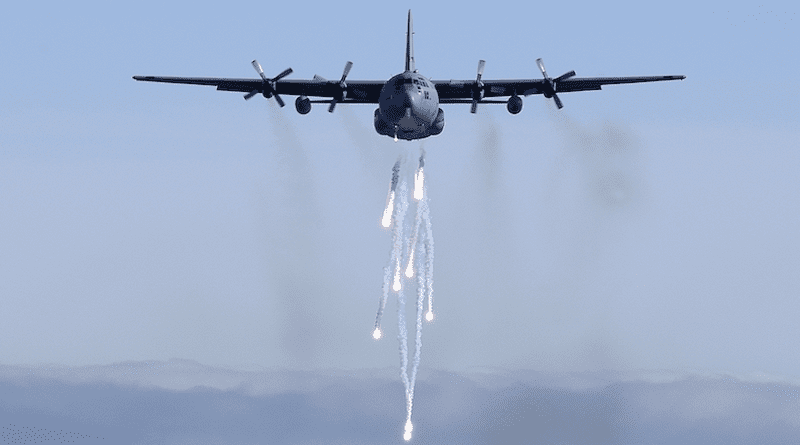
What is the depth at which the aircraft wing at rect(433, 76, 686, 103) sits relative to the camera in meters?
75.1

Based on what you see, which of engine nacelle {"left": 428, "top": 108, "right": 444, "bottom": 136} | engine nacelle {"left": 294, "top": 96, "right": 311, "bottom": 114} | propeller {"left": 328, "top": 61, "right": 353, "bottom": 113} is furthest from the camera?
propeller {"left": 328, "top": 61, "right": 353, "bottom": 113}

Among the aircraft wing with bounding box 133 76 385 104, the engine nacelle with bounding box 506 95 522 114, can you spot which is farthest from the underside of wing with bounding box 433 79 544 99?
the aircraft wing with bounding box 133 76 385 104

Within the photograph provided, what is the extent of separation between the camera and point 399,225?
8369 cm

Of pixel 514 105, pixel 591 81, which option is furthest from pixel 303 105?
pixel 591 81

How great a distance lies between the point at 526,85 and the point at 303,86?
40.6 feet

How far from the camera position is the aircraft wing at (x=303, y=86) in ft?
246

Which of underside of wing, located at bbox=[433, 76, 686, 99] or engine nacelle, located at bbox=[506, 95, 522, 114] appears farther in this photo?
underside of wing, located at bbox=[433, 76, 686, 99]

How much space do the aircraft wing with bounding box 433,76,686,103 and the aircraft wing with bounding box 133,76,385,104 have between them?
3773mm

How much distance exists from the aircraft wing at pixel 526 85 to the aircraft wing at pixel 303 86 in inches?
149

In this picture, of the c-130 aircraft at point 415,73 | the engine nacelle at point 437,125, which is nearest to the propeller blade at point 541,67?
the c-130 aircraft at point 415,73

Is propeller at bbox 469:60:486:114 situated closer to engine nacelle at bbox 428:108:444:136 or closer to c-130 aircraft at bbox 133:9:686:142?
c-130 aircraft at bbox 133:9:686:142

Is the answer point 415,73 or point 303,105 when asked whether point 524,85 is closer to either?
point 415,73

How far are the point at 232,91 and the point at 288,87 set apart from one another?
11.8 ft

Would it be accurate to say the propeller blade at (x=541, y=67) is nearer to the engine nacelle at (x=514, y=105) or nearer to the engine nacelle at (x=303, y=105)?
the engine nacelle at (x=514, y=105)
